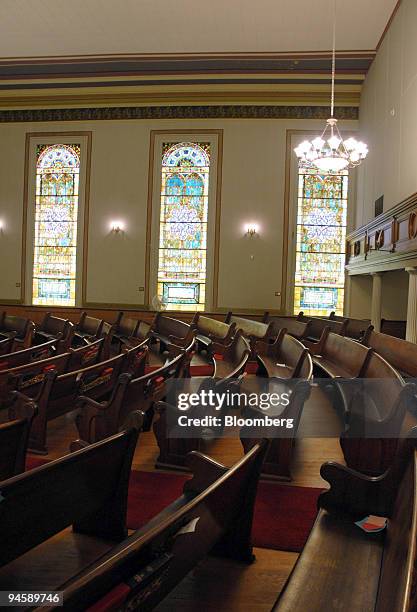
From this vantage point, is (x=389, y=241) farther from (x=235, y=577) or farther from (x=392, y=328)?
(x=235, y=577)

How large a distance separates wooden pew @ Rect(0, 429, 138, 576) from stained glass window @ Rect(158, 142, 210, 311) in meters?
9.52

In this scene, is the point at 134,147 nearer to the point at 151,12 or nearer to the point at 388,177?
the point at 151,12

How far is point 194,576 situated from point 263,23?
9.53 metres

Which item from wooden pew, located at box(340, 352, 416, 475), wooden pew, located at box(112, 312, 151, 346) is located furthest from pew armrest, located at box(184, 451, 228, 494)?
wooden pew, located at box(112, 312, 151, 346)

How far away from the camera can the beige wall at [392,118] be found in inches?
301

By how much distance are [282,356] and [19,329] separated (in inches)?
174

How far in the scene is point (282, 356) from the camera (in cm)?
596

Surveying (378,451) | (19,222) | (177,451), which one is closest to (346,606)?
(378,451)

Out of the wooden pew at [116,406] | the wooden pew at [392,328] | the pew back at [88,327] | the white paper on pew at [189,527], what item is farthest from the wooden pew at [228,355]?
the wooden pew at [392,328]

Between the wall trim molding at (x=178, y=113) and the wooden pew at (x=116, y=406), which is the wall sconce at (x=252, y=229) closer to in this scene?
the wall trim molding at (x=178, y=113)

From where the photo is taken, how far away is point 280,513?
112 inches

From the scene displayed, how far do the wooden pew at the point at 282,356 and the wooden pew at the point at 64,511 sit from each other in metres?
2.26

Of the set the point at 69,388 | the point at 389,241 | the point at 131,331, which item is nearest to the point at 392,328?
the point at 389,241

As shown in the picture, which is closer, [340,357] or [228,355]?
[340,357]
